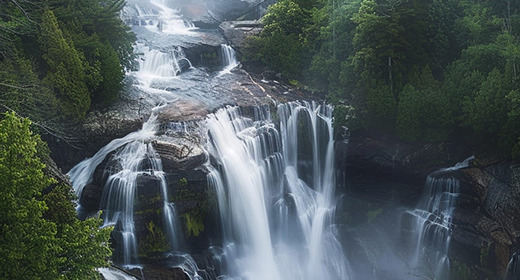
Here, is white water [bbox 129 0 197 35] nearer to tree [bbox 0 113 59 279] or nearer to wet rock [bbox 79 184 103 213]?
wet rock [bbox 79 184 103 213]

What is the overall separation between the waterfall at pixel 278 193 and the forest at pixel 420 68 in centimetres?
284

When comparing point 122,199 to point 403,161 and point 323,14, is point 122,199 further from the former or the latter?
point 323,14

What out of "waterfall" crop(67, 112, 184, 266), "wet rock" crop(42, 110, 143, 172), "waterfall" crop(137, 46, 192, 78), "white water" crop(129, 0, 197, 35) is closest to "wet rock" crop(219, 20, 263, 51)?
"white water" crop(129, 0, 197, 35)

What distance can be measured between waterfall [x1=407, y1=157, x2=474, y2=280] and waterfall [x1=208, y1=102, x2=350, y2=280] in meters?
4.25

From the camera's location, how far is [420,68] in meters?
28.5

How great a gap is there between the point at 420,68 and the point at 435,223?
9.65 metres

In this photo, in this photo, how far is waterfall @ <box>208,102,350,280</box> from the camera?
23984 millimetres

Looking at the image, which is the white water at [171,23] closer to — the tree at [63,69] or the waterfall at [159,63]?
the waterfall at [159,63]

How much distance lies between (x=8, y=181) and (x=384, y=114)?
20.7 m

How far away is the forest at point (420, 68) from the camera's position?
24.2 meters

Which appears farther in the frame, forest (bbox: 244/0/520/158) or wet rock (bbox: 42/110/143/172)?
forest (bbox: 244/0/520/158)

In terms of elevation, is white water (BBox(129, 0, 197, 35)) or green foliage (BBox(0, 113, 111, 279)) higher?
white water (BBox(129, 0, 197, 35))

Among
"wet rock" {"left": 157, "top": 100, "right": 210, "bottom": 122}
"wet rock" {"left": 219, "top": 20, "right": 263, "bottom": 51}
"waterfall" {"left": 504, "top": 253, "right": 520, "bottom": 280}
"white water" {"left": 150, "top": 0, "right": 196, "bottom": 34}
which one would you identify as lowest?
"waterfall" {"left": 504, "top": 253, "right": 520, "bottom": 280}

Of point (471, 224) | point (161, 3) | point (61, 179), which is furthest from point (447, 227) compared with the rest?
point (161, 3)
